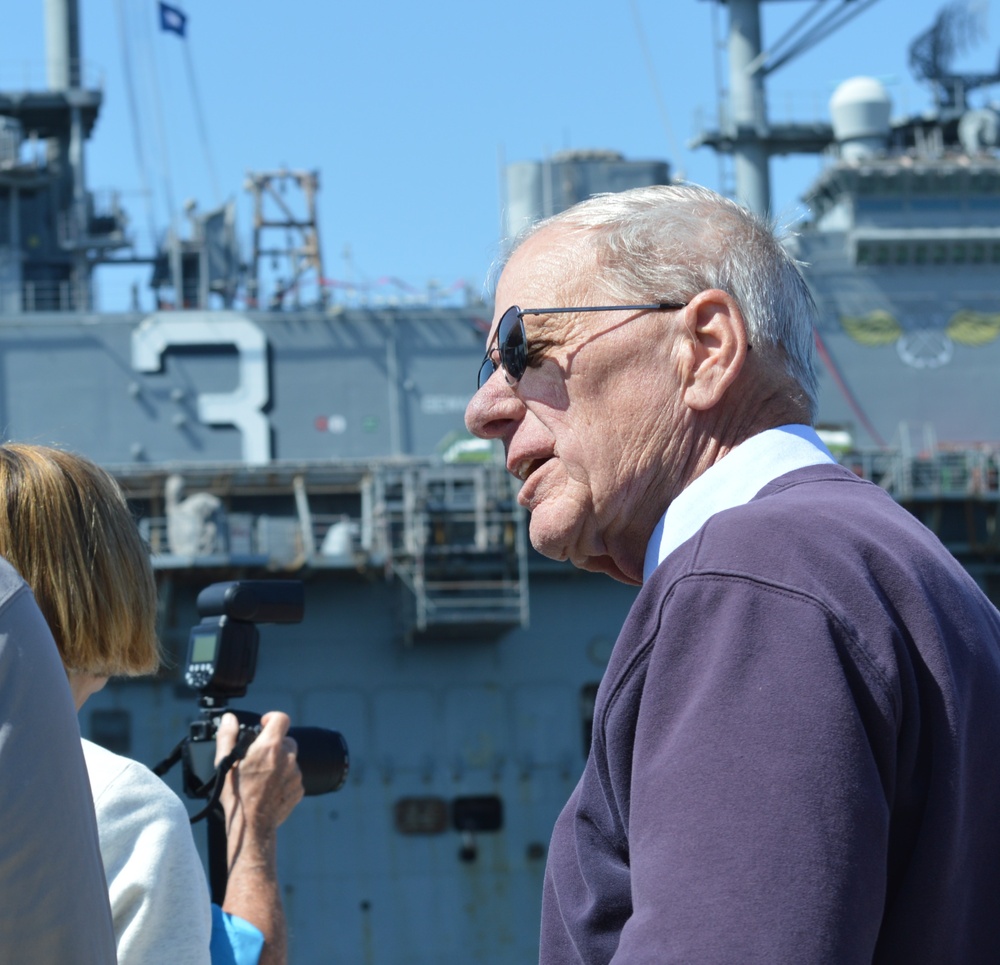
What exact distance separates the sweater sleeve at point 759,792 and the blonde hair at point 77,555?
4.04 feet

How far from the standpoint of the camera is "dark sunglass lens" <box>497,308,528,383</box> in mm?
1831

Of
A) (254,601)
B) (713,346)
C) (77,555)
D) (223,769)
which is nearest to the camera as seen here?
(713,346)

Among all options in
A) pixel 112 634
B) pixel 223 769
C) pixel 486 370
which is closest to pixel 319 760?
pixel 223 769

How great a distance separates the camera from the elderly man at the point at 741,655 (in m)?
1.22

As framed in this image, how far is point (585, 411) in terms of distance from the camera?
179cm

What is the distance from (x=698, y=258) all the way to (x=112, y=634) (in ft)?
3.91

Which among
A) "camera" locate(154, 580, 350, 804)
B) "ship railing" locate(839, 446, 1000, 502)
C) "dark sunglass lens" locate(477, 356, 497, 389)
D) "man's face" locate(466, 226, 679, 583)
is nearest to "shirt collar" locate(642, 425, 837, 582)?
"man's face" locate(466, 226, 679, 583)

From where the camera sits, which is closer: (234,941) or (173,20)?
(234,941)

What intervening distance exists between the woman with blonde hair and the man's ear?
43.3 inches

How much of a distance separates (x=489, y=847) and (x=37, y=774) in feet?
48.4

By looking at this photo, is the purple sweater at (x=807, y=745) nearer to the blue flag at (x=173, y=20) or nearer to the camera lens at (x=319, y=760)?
the camera lens at (x=319, y=760)

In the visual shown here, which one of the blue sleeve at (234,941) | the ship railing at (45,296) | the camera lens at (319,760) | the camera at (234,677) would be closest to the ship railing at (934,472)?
the ship railing at (45,296)

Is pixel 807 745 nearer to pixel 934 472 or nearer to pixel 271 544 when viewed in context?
pixel 271 544

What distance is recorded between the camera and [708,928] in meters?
1.21
